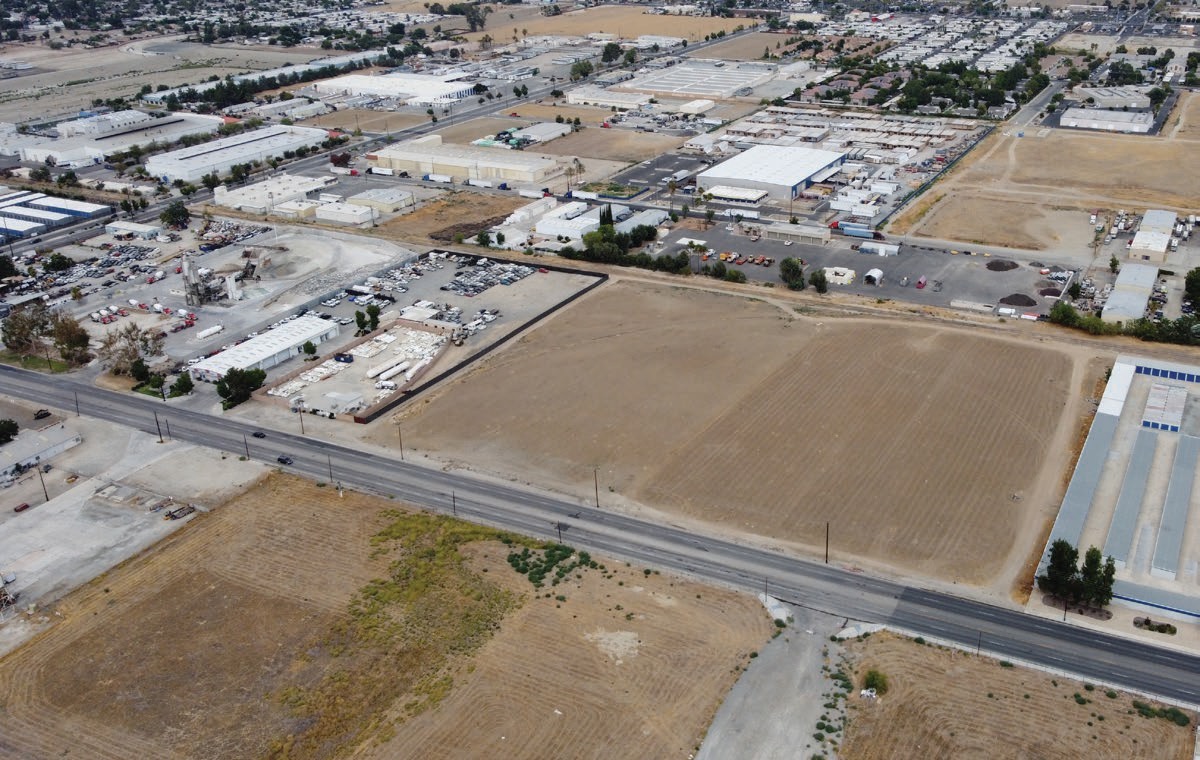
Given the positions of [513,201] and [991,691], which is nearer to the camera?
[991,691]

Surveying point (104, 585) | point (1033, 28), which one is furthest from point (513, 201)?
point (1033, 28)

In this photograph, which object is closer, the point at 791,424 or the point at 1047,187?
the point at 791,424

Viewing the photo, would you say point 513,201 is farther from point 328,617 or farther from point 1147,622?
point 1147,622

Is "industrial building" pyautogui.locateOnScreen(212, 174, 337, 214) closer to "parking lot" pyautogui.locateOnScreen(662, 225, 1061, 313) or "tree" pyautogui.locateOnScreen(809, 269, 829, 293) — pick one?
"parking lot" pyautogui.locateOnScreen(662, 225, 1061, 313)

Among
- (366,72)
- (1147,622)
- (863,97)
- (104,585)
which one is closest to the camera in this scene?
(1147,622)

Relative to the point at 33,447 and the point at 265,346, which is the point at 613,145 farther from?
the point at 33,447

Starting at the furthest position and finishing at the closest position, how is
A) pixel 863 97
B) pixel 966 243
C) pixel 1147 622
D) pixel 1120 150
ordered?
pixel 863 97, pixel 1120 150, pixel 966 243, pixel 1147 622

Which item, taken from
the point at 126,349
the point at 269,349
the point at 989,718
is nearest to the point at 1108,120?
the point at 269,349
